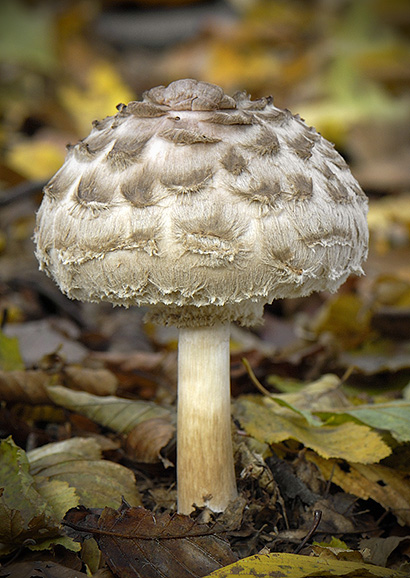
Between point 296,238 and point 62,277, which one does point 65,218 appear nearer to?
point 62,277

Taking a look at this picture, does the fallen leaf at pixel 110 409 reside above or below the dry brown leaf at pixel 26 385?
below

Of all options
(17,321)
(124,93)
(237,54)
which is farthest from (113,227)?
(237,54)

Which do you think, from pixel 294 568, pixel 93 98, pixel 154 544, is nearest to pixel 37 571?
pixel 154 544

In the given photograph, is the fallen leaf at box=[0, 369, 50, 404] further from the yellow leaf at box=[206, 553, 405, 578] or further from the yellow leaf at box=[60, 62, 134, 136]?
the yellow leaf at box=[60, 62, 134, 136]

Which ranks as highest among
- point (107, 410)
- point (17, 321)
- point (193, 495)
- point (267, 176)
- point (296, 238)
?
point (267, 176)

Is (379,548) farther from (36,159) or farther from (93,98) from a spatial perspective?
(93,98)

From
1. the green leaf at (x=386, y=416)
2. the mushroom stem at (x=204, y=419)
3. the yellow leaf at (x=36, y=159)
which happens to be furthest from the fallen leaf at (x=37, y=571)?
the yellow leaf at (x=36, y=159)

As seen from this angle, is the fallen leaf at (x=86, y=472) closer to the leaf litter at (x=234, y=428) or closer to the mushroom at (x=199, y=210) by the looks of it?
the leaf litter at (x=234, y=428)
